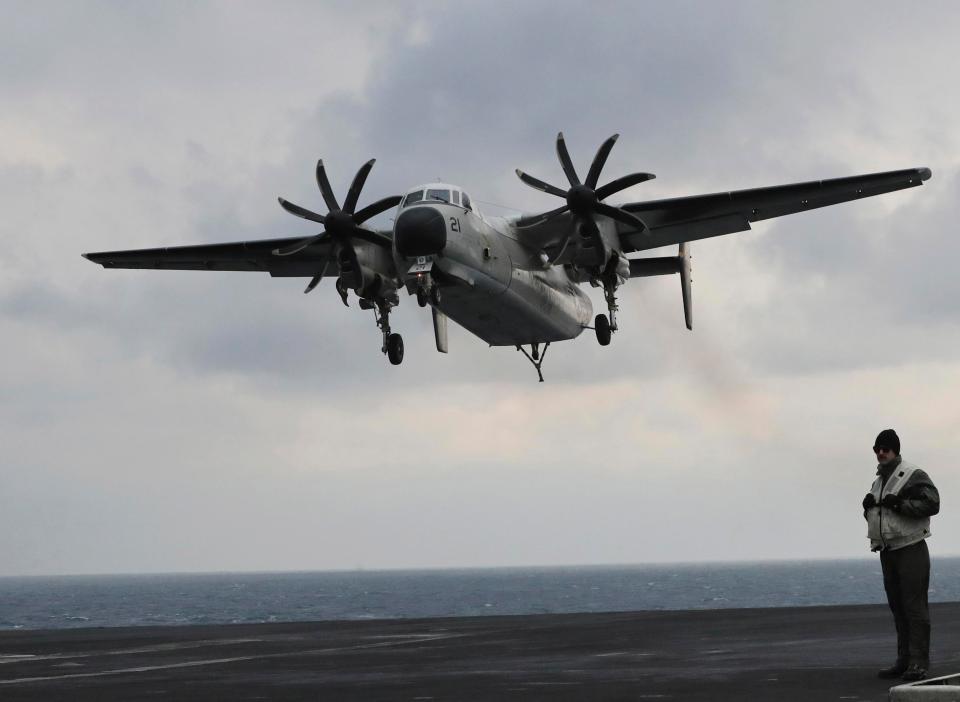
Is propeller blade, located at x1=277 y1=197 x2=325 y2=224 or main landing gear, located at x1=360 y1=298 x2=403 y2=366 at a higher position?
propeller blade, located at x1=277 y1=197 x2=325 y2=224

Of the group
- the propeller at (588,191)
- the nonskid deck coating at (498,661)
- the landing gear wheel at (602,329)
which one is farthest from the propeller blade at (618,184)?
the nonskid deck coating at (498,661)

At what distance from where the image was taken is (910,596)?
1188cm

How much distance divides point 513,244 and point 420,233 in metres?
5.25

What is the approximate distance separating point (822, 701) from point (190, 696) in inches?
254

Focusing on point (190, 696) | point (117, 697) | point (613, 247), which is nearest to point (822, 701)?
point (190, 696)

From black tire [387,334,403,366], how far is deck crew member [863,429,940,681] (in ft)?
72.7

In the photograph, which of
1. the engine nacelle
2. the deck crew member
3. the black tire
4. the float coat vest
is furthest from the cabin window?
the float coat vest

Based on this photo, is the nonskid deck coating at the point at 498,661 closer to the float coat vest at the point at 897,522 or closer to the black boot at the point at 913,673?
the black boot at the point at 913,673

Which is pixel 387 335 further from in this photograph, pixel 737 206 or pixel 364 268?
pixel 737 206

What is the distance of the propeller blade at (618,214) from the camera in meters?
32.6

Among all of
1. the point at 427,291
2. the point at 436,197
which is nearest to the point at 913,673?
the point at 427,291

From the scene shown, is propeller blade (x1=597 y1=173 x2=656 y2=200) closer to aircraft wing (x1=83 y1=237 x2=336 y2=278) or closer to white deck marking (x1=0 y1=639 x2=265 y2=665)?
aircraft wing (x1=83 y1=237 x2=336 y2=278)

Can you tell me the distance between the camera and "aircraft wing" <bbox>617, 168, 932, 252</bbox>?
31.8 meters

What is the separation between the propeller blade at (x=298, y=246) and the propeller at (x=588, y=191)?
6.13 meters
